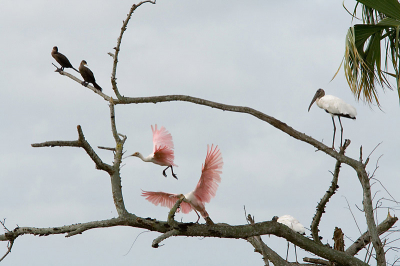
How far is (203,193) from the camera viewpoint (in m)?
5.82

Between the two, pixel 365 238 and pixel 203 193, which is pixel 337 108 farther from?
pixel 203 193

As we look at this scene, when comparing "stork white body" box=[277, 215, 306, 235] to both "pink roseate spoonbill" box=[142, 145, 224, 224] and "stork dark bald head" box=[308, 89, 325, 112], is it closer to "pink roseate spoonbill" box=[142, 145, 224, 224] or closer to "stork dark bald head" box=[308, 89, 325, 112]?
"pink roseate spoonbill" box=[142, 145, 224, 224]

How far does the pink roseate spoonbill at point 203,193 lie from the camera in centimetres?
552

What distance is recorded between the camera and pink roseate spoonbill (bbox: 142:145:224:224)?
5.52 m

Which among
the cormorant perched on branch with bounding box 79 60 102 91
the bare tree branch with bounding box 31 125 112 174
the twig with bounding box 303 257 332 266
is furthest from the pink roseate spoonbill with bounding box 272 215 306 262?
the cormorant perched on branch with bounding box 79 60 102 91

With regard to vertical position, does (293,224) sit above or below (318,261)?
Result: above

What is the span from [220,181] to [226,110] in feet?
4.06

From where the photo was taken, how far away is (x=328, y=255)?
19.0ft

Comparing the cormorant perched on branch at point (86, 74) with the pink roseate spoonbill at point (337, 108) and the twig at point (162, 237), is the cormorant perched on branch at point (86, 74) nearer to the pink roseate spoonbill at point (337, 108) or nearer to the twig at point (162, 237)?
the pink roseate spoonbill at point (337, 108)

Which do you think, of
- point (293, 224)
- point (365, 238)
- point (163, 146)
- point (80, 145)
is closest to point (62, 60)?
point (163, 146)

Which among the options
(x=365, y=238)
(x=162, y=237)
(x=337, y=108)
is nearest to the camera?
(x=162, y=237)

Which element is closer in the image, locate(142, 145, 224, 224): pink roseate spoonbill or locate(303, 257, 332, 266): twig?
locate(142, 145, 224, 224): pink roseate spoonbill

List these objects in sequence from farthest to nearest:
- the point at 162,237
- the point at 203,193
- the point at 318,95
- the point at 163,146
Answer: the point at 318,95
the point at 163,146
the point at 203,193
the point at 162,237

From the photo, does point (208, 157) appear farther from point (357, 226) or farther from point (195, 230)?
point (357, 226)
